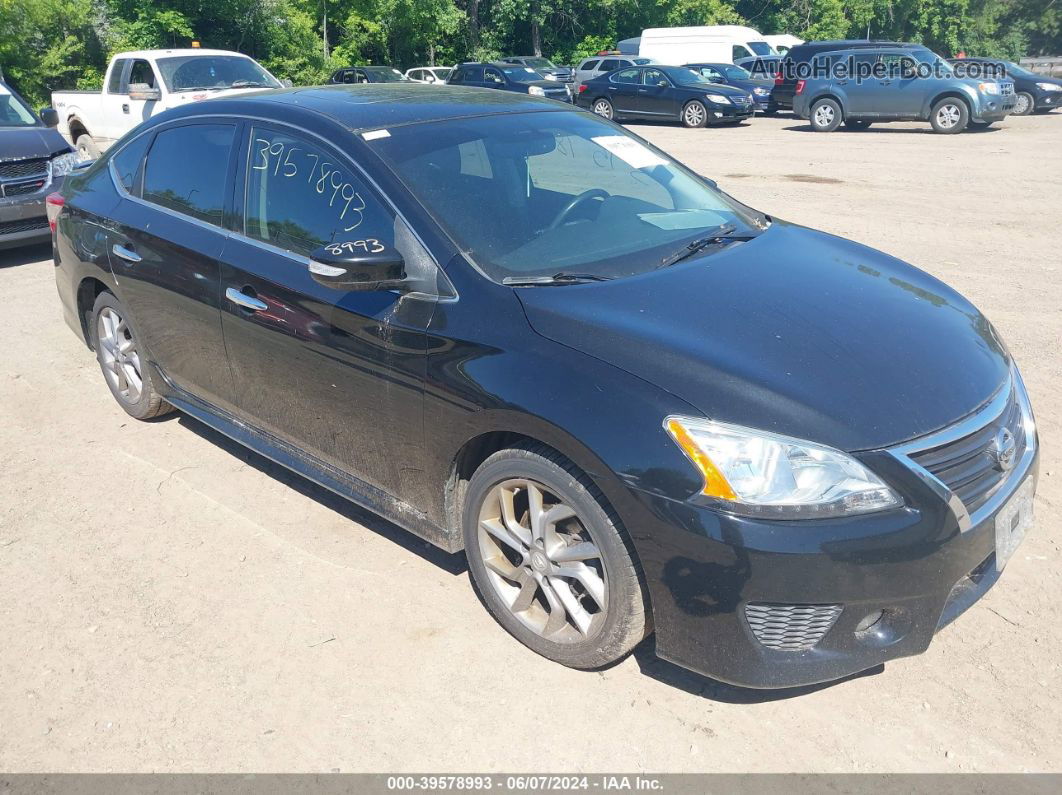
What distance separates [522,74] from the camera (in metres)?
25.2

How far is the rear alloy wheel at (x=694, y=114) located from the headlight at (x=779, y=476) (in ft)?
66.4

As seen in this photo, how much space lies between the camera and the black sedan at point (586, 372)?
2.65m

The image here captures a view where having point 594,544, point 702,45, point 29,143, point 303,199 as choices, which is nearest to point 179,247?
point 303,199

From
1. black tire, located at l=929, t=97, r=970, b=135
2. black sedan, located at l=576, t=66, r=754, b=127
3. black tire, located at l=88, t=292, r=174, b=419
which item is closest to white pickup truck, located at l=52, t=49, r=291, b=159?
black tire, located at l=88, t=292, r=174, b=419

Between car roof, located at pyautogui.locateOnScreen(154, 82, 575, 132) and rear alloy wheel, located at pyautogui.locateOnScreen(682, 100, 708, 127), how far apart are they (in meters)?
18.2

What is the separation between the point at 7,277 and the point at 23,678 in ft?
21.7

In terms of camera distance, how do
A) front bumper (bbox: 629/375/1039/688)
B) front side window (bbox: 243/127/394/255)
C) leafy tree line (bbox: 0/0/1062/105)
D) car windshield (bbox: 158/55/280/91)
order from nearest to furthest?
1. front bumper (bbox: 629/375/1039/688)
2. front side window (bbox: 243/127/394/255)
3. car windshield (bbox: 158/55/280/91)
4. leafy tree line (bbox: 0/0/1062/105)

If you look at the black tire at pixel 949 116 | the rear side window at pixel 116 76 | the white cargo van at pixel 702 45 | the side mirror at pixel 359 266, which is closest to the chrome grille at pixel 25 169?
the rear side window at pixel 116 76

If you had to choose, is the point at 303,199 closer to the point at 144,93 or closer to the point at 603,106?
the point at 144,93

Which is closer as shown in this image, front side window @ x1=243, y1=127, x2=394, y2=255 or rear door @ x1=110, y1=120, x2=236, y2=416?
front side window @ x1=243, y1=127, x2=394, y2=255

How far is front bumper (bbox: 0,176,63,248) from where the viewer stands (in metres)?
8.85

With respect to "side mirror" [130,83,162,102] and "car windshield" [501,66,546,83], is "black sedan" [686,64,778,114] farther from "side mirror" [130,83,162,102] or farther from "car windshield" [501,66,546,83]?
"side mirror" [130,83,162,102]

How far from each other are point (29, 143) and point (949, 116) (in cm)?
1630

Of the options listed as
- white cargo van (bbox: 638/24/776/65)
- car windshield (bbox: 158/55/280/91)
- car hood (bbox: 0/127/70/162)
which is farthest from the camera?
white cargo van (bbox: 638/24/776/65)
